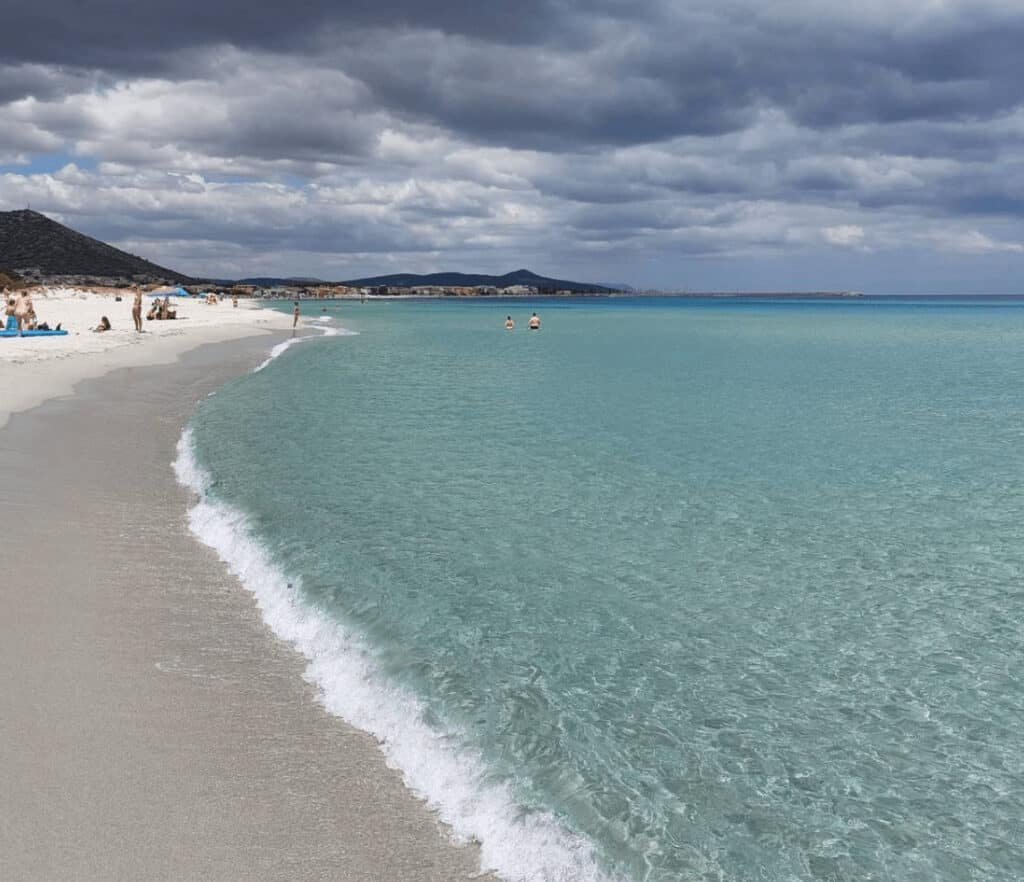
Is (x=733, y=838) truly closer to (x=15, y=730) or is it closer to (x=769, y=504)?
(x=15, y=730)

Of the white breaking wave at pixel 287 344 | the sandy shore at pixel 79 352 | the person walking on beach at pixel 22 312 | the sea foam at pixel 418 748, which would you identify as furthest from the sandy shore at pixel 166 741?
the person walking on beach at pixel 22 312

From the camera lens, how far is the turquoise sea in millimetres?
6762

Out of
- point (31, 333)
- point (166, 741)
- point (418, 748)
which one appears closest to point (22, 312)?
point (31, 333)

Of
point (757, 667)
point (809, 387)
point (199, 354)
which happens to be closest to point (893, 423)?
point (809, 387)

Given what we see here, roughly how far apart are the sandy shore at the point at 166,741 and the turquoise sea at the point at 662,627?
0.49m

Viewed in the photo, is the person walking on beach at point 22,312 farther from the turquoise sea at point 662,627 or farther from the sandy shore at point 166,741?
the sandy shore at point 166,741

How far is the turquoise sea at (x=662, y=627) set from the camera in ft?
22.2

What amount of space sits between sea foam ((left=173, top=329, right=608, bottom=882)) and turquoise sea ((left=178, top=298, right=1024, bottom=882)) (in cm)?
3

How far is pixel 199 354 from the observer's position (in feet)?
180

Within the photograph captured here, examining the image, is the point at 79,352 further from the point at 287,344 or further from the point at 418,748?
the point at 418,748

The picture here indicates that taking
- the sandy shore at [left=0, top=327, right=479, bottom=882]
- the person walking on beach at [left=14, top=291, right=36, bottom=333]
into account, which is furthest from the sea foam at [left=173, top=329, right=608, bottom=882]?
the person walking on beach at [left=14, top=291, right=36, bottom=333]

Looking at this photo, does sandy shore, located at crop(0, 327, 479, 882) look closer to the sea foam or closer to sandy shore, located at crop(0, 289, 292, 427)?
the sea foam

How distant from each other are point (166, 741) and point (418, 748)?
86.8 inches

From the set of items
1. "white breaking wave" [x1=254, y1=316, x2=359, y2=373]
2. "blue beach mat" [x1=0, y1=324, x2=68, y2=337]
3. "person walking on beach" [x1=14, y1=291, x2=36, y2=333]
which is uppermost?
"person walking on beach" [x1=14, y1=291, x2=36, y2=333]
